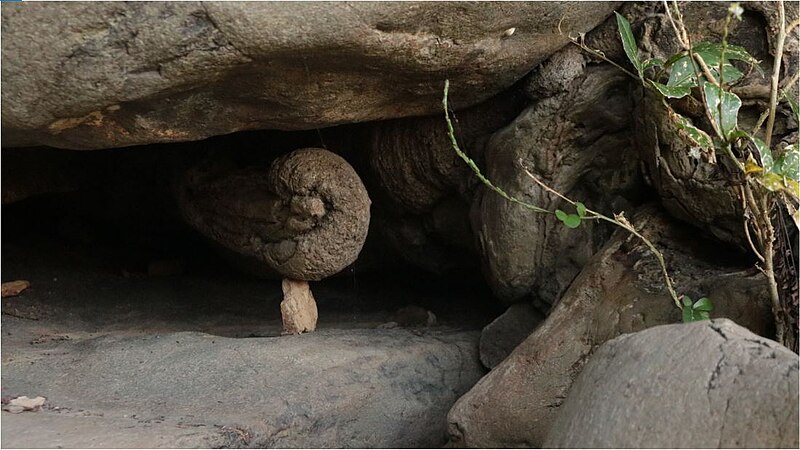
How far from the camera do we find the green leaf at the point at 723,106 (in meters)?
2.05

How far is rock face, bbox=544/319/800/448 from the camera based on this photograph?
4.99 ft

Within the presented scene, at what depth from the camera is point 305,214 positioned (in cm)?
278

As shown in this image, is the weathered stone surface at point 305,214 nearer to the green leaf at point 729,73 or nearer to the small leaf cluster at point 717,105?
the small leaf cluster at point 717,105

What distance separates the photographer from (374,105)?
263 cm

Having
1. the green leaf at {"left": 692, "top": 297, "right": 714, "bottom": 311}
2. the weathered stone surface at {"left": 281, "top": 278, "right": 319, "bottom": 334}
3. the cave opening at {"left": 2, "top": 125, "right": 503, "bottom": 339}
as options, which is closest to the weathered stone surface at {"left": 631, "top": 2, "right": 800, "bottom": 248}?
the green leaf at {"left": 692, "top": 297, "right": 714, "bottom": 311}

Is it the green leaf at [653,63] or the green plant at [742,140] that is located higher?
the green leaf at [653,63]

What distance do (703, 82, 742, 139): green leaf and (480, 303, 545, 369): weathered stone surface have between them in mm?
957

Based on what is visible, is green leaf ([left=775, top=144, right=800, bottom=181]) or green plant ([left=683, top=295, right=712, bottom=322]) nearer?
green leaf ([left=775, top=144, right=800, bottom=181])

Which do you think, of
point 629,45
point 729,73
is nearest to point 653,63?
point 629,45

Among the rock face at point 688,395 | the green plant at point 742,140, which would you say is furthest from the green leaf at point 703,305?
the rock face at point 688,395

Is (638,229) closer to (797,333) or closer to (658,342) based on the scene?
(797,333)

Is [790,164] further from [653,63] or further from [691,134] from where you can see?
[653,63]

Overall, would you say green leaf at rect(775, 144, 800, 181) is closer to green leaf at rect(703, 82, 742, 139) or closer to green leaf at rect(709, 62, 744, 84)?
green leaf at rect(703, 82, 742, 139)

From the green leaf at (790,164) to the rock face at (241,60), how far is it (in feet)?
2.47
